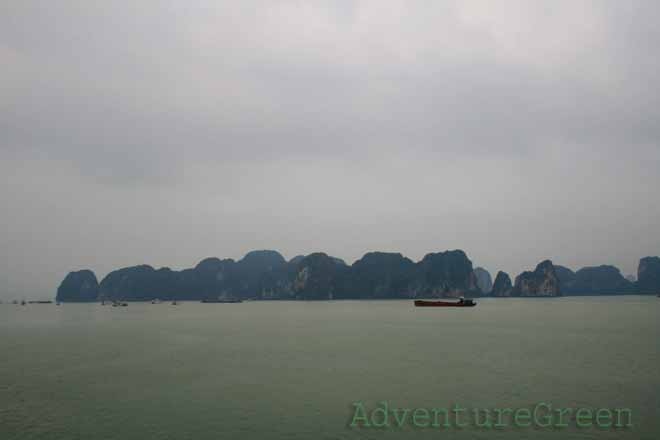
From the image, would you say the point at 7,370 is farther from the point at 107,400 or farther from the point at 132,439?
the point at 132,439

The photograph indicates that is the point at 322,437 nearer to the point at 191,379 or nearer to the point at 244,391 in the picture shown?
the point at 244,391

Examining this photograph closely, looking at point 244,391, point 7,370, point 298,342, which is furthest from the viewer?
point 298,342

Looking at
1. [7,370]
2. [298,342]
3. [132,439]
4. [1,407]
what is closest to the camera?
[132,439]

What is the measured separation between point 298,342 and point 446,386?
44.7 m

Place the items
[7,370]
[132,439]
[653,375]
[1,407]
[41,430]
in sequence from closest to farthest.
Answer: [132,439] → [41,430] → [1,407] → [653,375] → [7,370]

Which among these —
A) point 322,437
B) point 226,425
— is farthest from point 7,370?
point 322,437

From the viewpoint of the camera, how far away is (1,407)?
3559cm

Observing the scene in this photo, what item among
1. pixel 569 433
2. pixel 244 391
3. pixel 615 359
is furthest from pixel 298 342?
pixel 569 433

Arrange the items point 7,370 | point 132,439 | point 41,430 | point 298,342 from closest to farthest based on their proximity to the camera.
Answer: point 132,439 → point 41,430 → point 7,370 → point 298,342

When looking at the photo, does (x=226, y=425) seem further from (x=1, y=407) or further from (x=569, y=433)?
(x=569, y=433)

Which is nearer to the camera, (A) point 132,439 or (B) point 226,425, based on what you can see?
(A) point 132,439

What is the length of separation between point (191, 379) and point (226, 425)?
18699 mm

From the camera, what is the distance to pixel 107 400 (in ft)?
124

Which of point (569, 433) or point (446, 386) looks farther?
point (446, 386)
